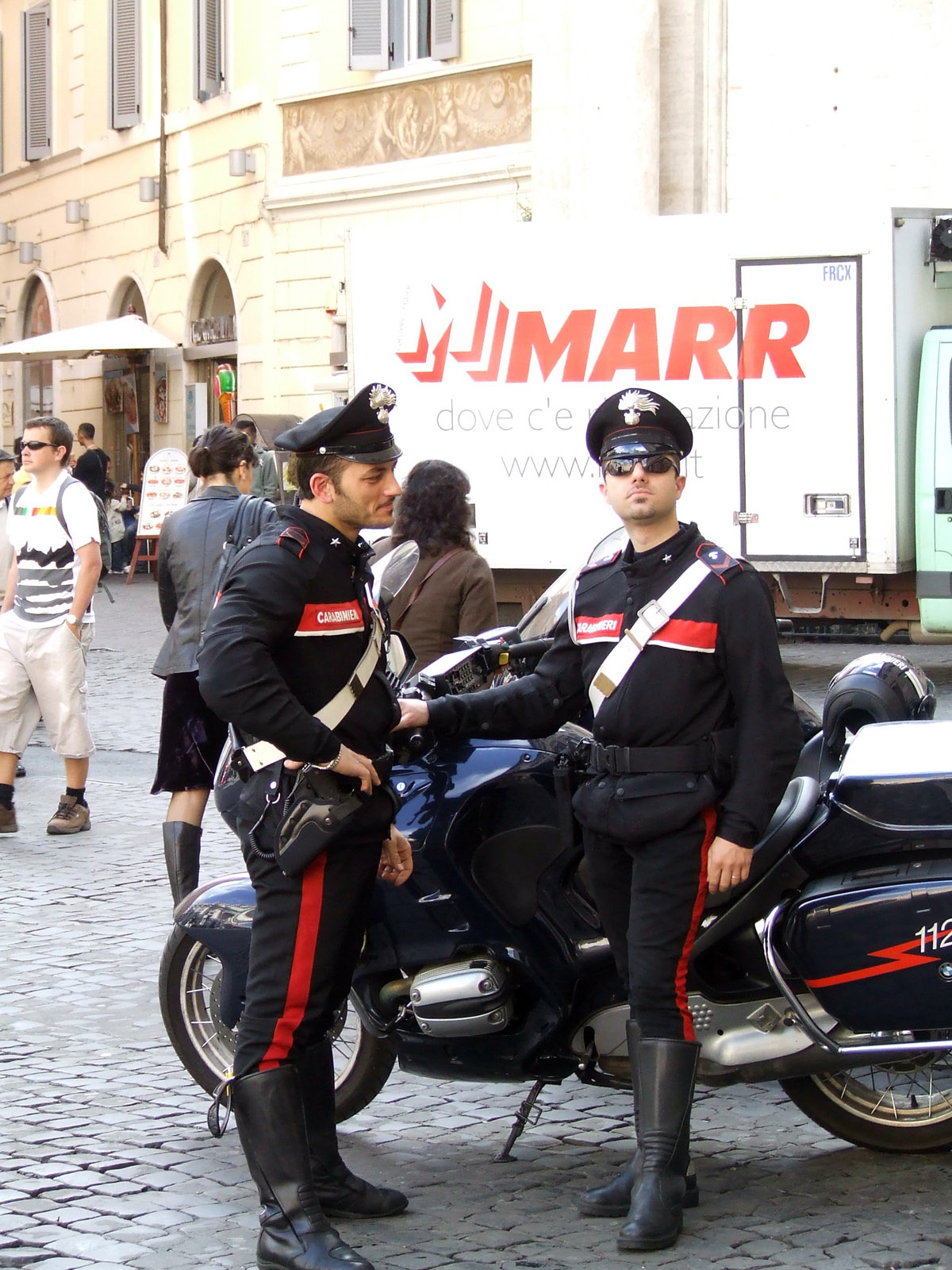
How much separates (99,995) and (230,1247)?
208 centimetres

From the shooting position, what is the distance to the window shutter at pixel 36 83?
95.6 ft

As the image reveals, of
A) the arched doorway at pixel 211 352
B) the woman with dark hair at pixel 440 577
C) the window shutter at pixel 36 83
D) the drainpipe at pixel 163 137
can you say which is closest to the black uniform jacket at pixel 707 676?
the woman with dark hair at pixel 440 577

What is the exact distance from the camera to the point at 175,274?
2469 centimetres

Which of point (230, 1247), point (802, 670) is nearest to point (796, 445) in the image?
point (802, 670)

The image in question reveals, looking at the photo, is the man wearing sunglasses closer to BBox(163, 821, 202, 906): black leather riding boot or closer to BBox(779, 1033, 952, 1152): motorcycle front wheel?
BBox(779, 1033, 952, 1152): motorcycle front wheel

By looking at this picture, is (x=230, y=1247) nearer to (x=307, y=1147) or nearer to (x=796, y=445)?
(x=307, y=1147)

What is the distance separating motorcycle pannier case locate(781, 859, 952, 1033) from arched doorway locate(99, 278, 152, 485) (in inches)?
911

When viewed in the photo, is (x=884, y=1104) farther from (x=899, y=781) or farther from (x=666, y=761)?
(x=666, y=761)

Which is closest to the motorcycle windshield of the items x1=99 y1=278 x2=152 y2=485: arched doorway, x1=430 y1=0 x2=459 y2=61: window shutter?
x1=430 y1=0 x2=459 y2=61: window shutter

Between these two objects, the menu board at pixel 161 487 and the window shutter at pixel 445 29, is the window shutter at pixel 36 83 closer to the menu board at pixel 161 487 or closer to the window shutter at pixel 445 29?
the menu board at pixel 161 487

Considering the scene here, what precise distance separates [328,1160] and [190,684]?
2909 mm

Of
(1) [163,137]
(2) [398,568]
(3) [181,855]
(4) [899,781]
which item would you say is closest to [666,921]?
(4) [899,781]

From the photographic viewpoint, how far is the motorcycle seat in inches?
152

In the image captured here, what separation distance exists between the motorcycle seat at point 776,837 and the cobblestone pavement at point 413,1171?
67cm
